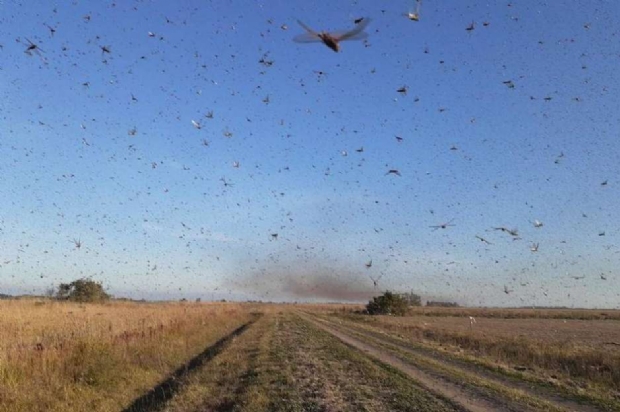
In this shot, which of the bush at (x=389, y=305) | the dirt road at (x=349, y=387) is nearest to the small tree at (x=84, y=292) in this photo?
the bush at (x=389, y=305)

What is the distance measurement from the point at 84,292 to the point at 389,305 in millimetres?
57012

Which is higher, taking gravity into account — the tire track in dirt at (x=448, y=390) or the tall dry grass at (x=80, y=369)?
the tall dry grass at (x=80, y=369)

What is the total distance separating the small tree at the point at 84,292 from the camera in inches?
3248

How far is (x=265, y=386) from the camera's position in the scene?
43.4 ft

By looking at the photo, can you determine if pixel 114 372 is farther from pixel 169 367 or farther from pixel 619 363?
pixel 619 363

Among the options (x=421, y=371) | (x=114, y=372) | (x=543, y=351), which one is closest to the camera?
(x=114, y=372)

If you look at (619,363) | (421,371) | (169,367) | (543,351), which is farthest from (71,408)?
(543,351)

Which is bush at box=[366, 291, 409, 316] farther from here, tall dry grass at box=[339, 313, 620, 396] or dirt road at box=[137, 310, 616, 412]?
dirt road at box=[137, 310, 616, 412]

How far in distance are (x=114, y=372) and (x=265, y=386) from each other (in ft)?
14.9

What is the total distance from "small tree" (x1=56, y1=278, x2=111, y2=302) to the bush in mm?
51857

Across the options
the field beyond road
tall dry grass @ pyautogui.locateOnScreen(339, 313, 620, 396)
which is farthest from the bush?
the field beyond road

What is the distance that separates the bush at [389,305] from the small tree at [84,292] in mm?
51857

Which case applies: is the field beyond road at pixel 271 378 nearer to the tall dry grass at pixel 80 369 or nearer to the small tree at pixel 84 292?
the tall dry grass at pixel 80 369

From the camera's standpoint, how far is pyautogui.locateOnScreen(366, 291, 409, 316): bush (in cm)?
10194
